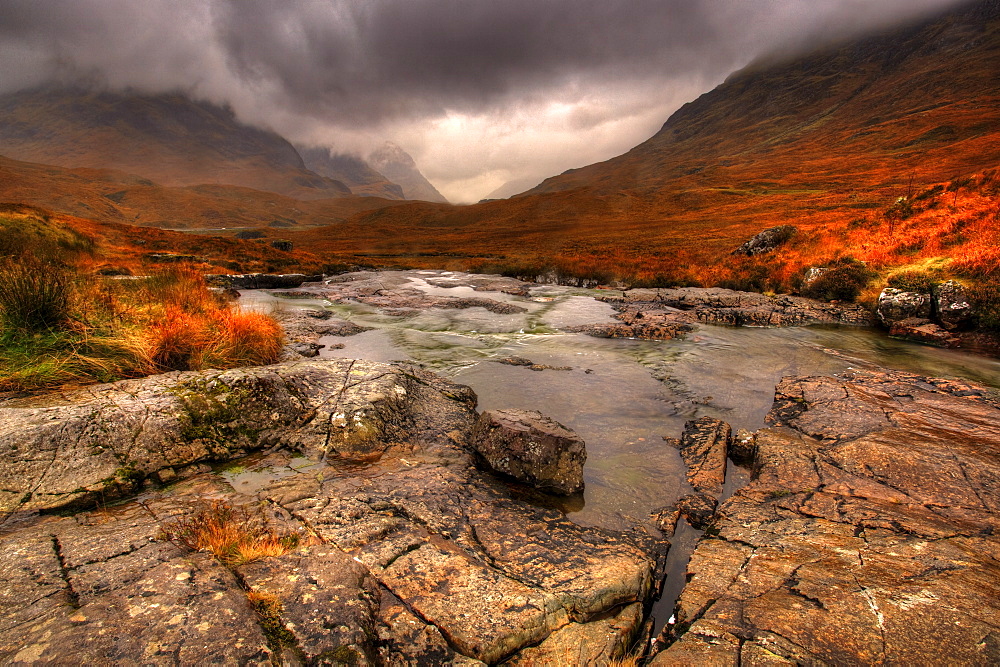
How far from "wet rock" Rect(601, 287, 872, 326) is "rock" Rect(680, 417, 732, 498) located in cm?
1028

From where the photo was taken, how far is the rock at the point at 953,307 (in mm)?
11531

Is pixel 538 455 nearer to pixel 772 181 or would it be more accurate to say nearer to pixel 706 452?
pixel 706 452

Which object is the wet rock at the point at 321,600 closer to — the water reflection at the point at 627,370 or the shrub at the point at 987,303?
the water reflection at the point at 627,370

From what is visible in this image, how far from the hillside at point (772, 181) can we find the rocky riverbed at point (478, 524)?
52.3 feet

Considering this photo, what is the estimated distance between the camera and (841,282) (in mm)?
16203

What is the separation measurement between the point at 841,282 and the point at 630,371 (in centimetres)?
1276

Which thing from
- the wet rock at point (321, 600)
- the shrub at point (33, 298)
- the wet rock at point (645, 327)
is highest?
the shrub at point (33, 298)

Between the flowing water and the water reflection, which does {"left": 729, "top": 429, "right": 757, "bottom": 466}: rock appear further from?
the water reflection

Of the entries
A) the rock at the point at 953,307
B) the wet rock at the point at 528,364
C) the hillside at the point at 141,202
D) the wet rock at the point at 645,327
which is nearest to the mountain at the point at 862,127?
the rock at the point at 953,307

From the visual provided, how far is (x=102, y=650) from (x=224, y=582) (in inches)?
25.6

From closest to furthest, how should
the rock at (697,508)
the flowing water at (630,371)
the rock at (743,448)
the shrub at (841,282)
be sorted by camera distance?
the rock at (697,508)
the flowing water at (630,371)
the rock at (743,448)
the shrub at (841,282)

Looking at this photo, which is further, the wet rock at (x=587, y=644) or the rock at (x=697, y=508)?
the rock at (x=697, y=508)

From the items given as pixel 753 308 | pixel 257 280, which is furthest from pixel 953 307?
pixel 257 280

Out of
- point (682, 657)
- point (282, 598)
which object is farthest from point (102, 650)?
point (682, 657)
